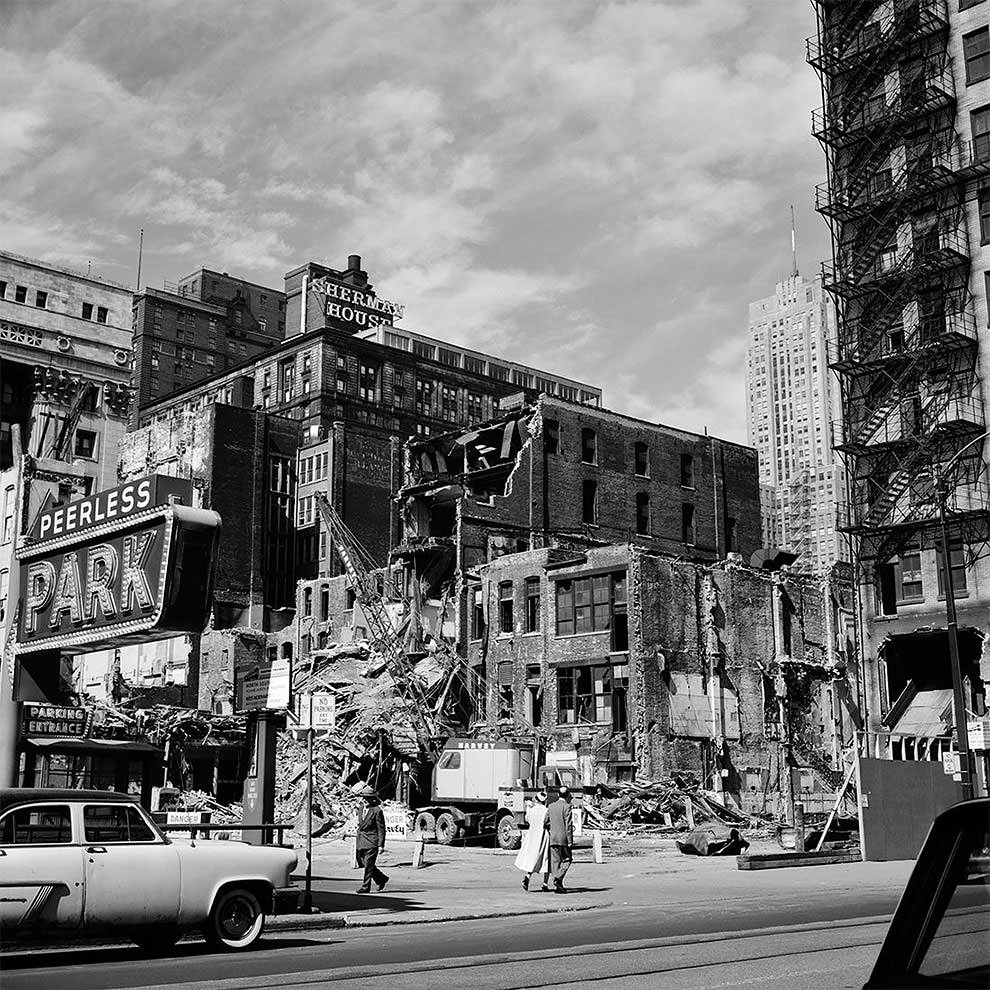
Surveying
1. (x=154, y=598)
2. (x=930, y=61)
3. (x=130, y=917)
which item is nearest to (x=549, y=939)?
(x=130, y=917)

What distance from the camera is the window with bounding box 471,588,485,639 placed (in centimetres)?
5853

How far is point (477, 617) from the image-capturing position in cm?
5884

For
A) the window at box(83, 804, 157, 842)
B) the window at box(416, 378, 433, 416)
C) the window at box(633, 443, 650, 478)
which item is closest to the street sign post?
the window at box(83, 804, 157, 842)

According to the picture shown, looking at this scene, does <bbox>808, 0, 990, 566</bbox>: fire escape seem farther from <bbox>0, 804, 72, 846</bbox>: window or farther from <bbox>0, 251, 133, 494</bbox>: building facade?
<bbox>0, 251, 133, 494</bbox>: building facade

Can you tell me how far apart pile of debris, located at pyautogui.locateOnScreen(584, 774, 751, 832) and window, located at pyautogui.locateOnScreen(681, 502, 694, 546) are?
34395 millimetres

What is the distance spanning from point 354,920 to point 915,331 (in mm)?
→ 38149

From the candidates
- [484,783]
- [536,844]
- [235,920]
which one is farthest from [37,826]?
[484,783]

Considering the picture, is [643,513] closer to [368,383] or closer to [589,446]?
[589,446]

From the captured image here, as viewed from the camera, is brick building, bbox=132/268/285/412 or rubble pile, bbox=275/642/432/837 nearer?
rubble pile, bbox=275/642/432/837

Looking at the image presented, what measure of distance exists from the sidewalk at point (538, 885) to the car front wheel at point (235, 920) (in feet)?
7.10

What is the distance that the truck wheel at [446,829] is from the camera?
40.2 metres

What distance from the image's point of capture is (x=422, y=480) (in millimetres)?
78438

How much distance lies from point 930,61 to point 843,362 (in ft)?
40.2

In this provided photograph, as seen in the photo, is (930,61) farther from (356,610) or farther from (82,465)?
(82,465)
